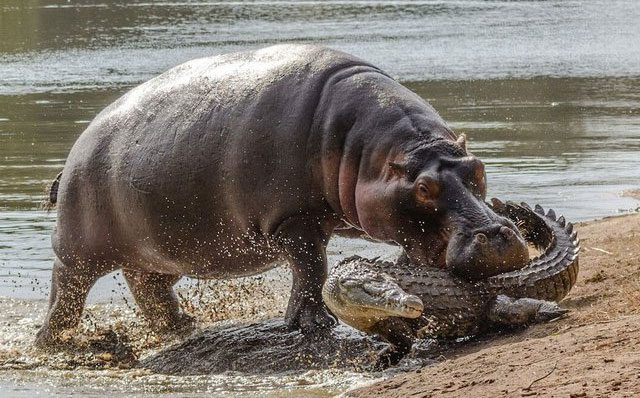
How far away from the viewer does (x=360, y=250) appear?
10.1 meters

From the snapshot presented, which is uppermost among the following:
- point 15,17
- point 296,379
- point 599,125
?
point 296,379

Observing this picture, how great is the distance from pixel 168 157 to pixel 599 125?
34.4 feet

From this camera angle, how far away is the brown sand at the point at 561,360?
15.5 ft

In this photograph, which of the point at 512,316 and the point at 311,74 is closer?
the point at 512,316

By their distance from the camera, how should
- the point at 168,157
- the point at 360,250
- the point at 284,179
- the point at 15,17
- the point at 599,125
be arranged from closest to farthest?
the point at 284,179
the point at 168,157
the point at 360,250
the point at 599,125
the point at 15,17

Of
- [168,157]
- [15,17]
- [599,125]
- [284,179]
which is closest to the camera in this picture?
[284,179]

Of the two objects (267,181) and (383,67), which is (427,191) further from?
(383,67)

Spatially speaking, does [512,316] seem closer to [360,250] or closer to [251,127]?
[251,127]

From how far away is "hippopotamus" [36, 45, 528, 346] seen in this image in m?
6.37

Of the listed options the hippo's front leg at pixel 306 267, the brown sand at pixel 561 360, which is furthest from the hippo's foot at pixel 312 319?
the brown sand at pixel 561 360

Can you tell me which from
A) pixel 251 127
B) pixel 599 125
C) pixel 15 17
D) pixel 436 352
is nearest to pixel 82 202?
pixel 251 127

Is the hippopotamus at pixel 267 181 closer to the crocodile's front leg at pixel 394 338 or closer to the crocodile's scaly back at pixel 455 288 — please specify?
the crocodile's scaly back at pixel 455 288

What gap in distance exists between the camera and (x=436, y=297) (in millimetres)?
6207

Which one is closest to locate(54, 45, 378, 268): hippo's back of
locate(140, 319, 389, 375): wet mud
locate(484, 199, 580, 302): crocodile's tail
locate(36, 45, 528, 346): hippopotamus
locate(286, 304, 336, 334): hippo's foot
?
locate(36, 45, 528, 346): hippopotamus
